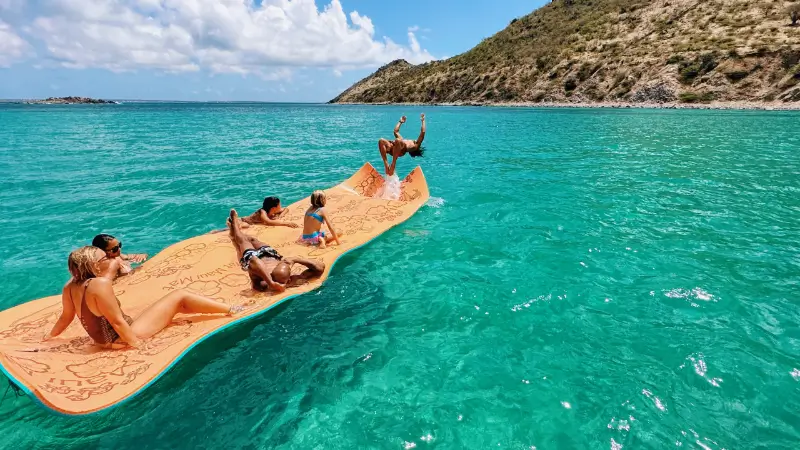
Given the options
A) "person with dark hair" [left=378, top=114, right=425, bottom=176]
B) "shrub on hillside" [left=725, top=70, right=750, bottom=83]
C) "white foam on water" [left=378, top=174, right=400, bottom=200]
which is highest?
"shrub on hillside" [left=725, top=70, right=750, bottom=83]

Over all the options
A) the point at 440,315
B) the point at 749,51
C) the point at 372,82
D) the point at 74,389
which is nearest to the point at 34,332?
the point at 74,389

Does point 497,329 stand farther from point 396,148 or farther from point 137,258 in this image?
point 396,148

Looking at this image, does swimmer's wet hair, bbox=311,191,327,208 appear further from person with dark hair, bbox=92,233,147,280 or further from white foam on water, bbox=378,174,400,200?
white foam on water, bbox=378,174,400,200

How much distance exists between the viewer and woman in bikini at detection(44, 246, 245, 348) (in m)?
4.72

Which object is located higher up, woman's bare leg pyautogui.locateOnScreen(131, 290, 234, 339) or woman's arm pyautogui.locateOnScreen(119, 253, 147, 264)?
woman's bare leg pyautogui.locateOnScreen(131, 290, 234, 339)

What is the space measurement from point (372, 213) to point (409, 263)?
2950 mm

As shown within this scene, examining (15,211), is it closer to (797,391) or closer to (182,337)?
(182,337)

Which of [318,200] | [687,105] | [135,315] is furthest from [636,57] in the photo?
[135,315]

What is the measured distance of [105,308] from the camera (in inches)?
191

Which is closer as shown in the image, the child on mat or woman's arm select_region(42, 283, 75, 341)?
woman's arm select_region(42, 283, 75, 341)

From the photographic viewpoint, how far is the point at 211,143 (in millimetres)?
30297

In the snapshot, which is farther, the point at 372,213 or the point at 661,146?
the point at 661,146

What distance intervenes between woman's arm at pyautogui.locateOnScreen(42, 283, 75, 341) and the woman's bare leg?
715mm

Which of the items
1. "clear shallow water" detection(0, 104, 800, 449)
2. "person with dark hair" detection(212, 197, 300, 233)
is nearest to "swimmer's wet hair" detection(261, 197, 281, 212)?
"person with dark hair" detection(212, 197, 300, 233)
